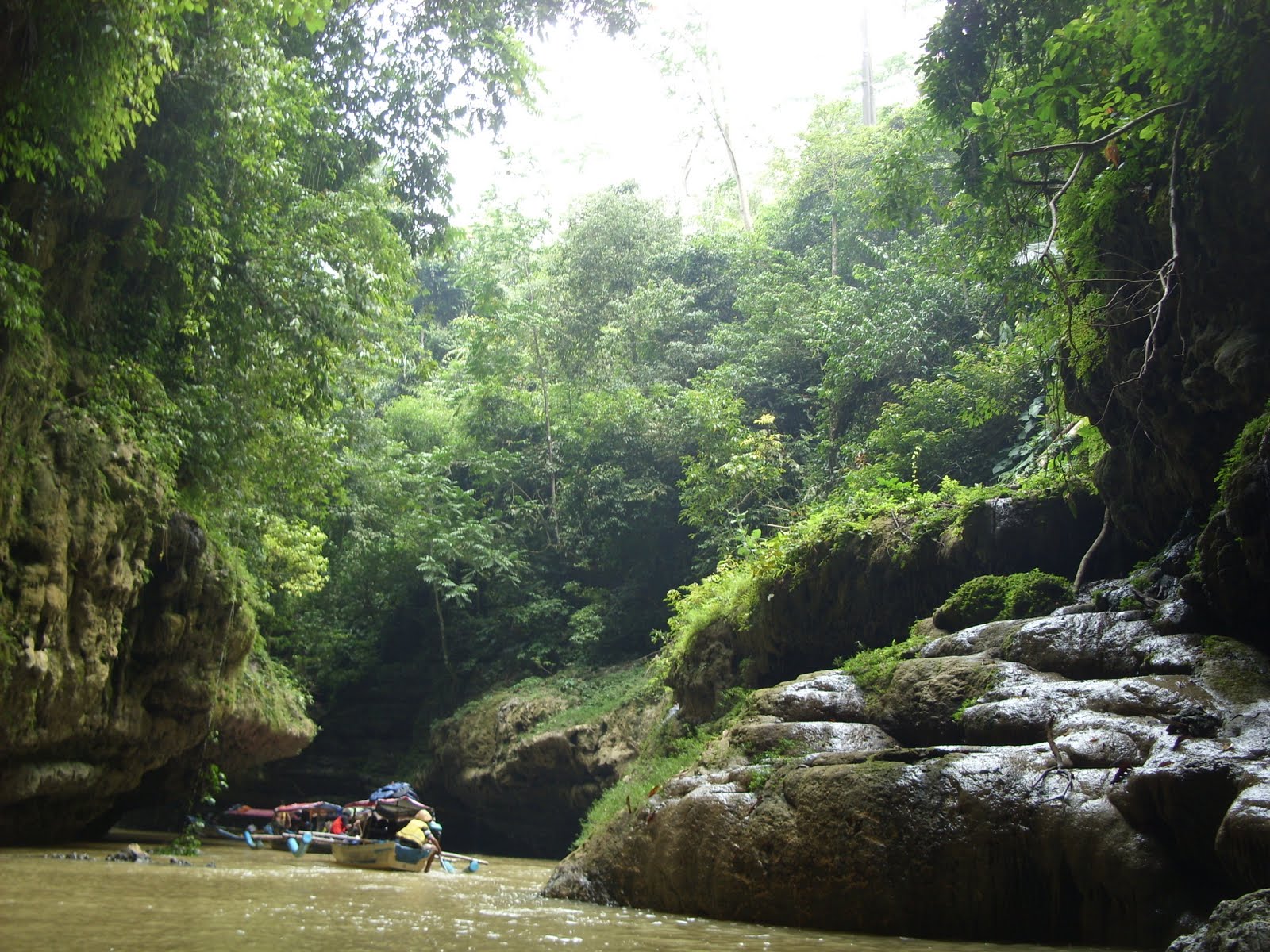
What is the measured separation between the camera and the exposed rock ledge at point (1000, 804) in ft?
16.2

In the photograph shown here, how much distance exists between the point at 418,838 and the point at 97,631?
5799mm

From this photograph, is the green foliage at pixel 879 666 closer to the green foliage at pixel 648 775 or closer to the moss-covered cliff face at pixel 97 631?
the green foliage at pixel 648 775

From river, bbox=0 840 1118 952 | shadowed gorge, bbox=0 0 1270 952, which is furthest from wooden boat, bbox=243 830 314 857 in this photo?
river, bbox=0 840 1118 952

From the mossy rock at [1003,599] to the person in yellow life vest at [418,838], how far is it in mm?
7635

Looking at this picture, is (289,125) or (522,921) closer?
(522,921)

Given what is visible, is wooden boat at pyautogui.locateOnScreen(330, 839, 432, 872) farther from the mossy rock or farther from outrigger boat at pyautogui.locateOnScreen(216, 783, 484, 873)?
the mossy rock

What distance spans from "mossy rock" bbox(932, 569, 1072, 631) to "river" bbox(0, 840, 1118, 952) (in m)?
4.45

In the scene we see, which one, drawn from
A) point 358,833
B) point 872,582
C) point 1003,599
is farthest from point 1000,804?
point 358,833

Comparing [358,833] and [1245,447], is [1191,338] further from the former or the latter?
[358,833]

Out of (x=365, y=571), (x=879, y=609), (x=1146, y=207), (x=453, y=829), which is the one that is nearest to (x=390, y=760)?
(x=453, y=829)

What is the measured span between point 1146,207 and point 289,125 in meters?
9.63

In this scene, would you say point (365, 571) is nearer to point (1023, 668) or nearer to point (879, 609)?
point (879, 609)

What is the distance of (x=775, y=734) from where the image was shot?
25.5ft

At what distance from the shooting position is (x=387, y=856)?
488 inches
